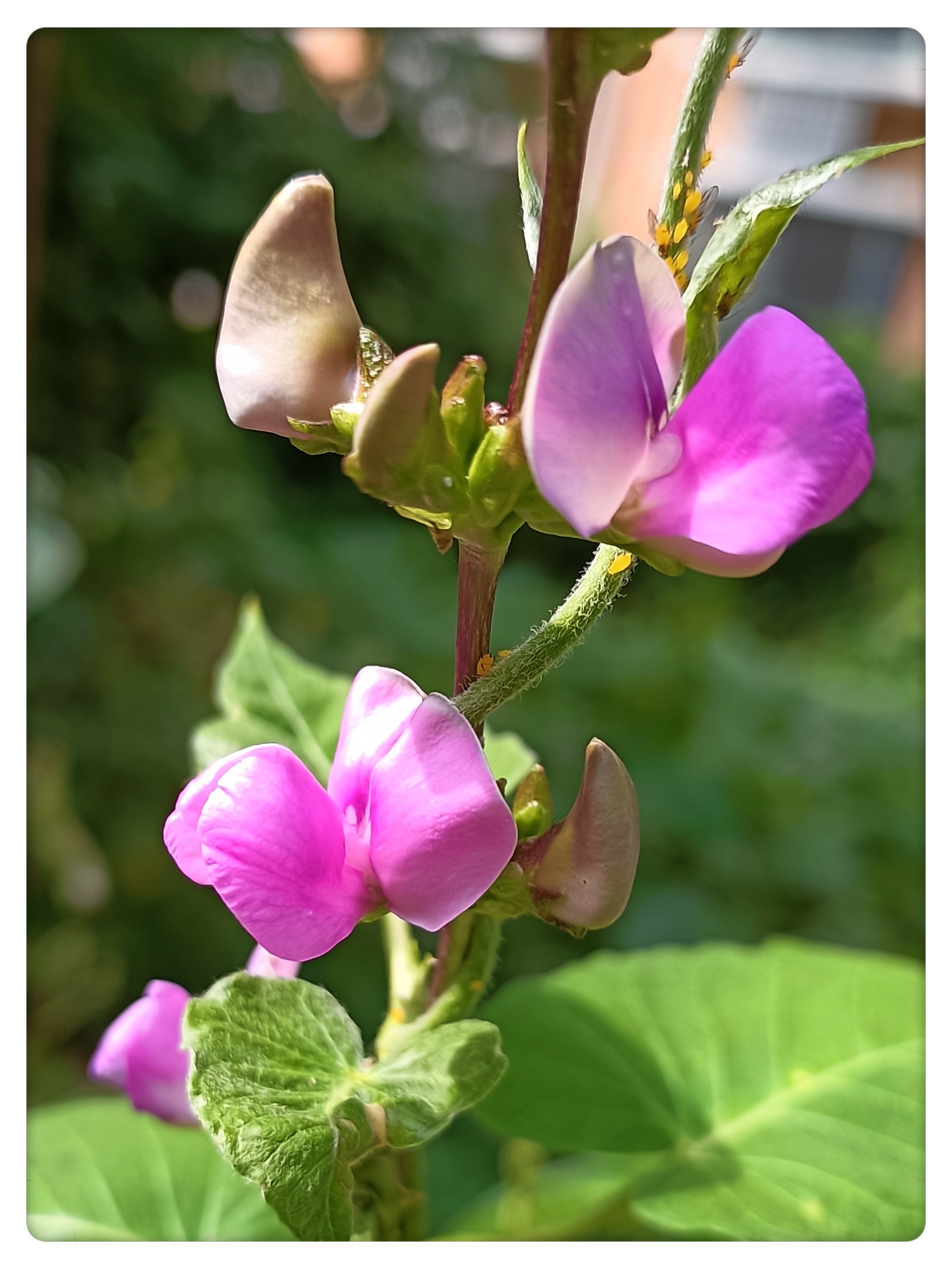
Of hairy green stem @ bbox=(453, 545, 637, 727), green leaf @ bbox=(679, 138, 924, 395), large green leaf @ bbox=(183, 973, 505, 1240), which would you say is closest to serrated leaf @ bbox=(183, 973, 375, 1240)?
large green leaf @ bbox=(183, 973, 505, 1240)

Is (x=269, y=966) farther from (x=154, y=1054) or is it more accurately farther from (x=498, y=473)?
(x=498, y=473)

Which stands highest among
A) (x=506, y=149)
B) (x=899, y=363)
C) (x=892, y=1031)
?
(x=506, y=149)

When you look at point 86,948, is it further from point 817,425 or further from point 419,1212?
point 817,425

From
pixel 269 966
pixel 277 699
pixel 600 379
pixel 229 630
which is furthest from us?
pixel 229 630

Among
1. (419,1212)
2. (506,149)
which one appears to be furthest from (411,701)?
(506,149)

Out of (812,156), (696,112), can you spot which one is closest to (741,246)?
(696,112)

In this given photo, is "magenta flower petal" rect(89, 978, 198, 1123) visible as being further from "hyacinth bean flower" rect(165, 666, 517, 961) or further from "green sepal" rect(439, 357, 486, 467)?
"green sepal" rect(439, 357, 486, 467)

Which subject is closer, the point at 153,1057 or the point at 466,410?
the point at 466,410
